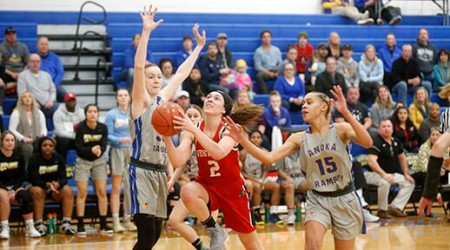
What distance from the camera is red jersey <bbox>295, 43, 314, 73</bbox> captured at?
15.2 metres

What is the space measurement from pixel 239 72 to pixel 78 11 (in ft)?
13.1

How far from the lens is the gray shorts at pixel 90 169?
11.2 metres

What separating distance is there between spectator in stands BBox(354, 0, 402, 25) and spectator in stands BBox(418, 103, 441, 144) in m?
4.59

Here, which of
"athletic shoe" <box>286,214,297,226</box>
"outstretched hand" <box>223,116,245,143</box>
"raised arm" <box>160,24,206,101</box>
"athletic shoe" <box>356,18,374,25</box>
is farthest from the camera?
"athletic shoe" <box>356,18,374,25</box>

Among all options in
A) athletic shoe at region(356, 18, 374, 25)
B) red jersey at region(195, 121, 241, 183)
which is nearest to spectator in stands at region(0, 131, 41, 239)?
red jersey at region(195, 121, 241, 183)

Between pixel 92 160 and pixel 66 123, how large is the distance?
1019 millimetres

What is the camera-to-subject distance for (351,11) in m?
18.0

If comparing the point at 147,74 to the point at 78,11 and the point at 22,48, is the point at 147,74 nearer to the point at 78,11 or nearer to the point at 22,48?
the point at 22,48

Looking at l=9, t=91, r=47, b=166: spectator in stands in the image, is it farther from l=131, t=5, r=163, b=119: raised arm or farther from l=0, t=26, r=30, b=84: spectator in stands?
l=131, t=5, r=163, b=119: raised arm

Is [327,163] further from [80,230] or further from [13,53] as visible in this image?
[13,53]

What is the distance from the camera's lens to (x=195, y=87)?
1337 centimetres

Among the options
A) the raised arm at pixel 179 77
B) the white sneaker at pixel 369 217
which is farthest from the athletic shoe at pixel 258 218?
the raised arm at pixel 179 77

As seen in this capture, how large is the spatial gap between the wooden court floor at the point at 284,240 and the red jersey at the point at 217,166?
2702mm

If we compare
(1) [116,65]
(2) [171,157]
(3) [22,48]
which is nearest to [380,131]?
(1) [116,65]
